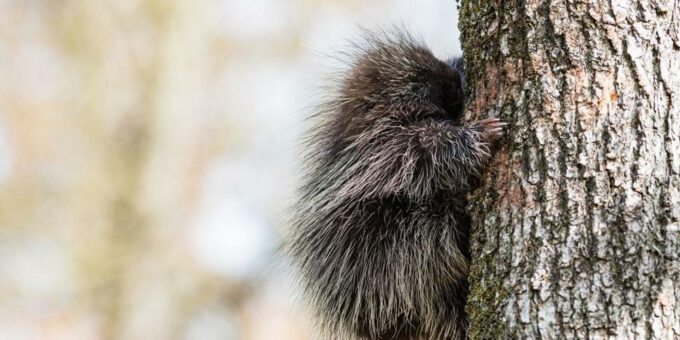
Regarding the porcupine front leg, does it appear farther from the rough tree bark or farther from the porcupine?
the rough tree bark

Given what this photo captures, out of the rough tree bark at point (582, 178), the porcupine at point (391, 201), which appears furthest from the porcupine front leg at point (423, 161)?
the rough tree bark at point (582, 178)

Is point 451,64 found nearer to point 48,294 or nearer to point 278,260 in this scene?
point 278,260

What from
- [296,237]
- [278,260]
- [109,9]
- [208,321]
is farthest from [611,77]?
[109,9]

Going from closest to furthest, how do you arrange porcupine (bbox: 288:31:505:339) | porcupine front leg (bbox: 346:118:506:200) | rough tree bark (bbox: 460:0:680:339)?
rough tree bark (bbox: 460:0:680:339), porcupine front leg (bbox: 346:118:506:200), porcupine (bbox: 288:31:505:339)

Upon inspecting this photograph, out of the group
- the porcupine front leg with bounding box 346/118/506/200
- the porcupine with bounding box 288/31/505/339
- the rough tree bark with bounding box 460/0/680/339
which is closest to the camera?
the rough tree bark with bounding box 460/0/680/339

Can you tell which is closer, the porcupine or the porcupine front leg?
the porcupine front leg

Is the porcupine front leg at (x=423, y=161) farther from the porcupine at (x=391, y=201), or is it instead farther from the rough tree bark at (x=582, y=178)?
the rough tree bark at (x=582, y=178)

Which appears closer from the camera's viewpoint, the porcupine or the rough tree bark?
the rough tree bark

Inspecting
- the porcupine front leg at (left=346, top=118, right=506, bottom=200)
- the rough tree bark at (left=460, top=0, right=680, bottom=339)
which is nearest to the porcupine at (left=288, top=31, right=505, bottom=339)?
the porcupine front leg at (left=346, top=118, right=506, bottom=200)
